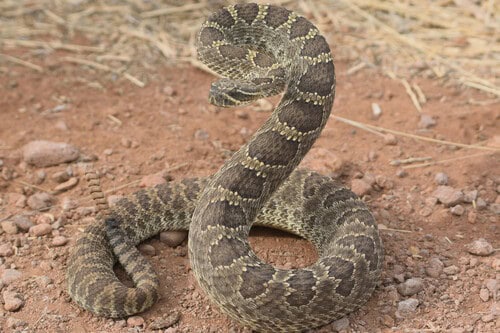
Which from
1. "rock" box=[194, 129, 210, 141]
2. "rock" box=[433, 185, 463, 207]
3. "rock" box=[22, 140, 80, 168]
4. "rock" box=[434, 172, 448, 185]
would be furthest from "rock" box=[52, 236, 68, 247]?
"rock" box=[434, 172, 448, 185]

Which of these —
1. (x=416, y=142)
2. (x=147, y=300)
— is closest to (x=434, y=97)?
(x=416, y=142)

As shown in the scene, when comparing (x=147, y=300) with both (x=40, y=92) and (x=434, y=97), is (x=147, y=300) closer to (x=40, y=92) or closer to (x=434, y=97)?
(x=40, y=92)

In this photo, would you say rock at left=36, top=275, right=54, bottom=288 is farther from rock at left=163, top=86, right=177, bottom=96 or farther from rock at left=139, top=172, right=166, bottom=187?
rock at left=163, top=86, right=177, bottom=96

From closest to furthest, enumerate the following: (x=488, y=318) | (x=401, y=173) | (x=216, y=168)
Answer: (x=488, y=318)
(x=401, y=173)
(x=216, y=168)

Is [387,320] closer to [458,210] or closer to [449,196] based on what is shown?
[458,210]

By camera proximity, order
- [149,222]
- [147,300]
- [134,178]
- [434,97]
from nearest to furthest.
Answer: [147,300]
[149,222]
[134,178]
[434,97]

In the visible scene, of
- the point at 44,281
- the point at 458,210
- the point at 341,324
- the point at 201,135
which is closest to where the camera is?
the point at 341,324

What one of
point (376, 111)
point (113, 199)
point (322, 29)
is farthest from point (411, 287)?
point (322, 29)

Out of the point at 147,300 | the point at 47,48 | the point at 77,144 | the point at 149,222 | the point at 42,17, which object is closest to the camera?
the point at 147,300

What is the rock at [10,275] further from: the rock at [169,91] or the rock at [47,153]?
the rock at [169,91]
